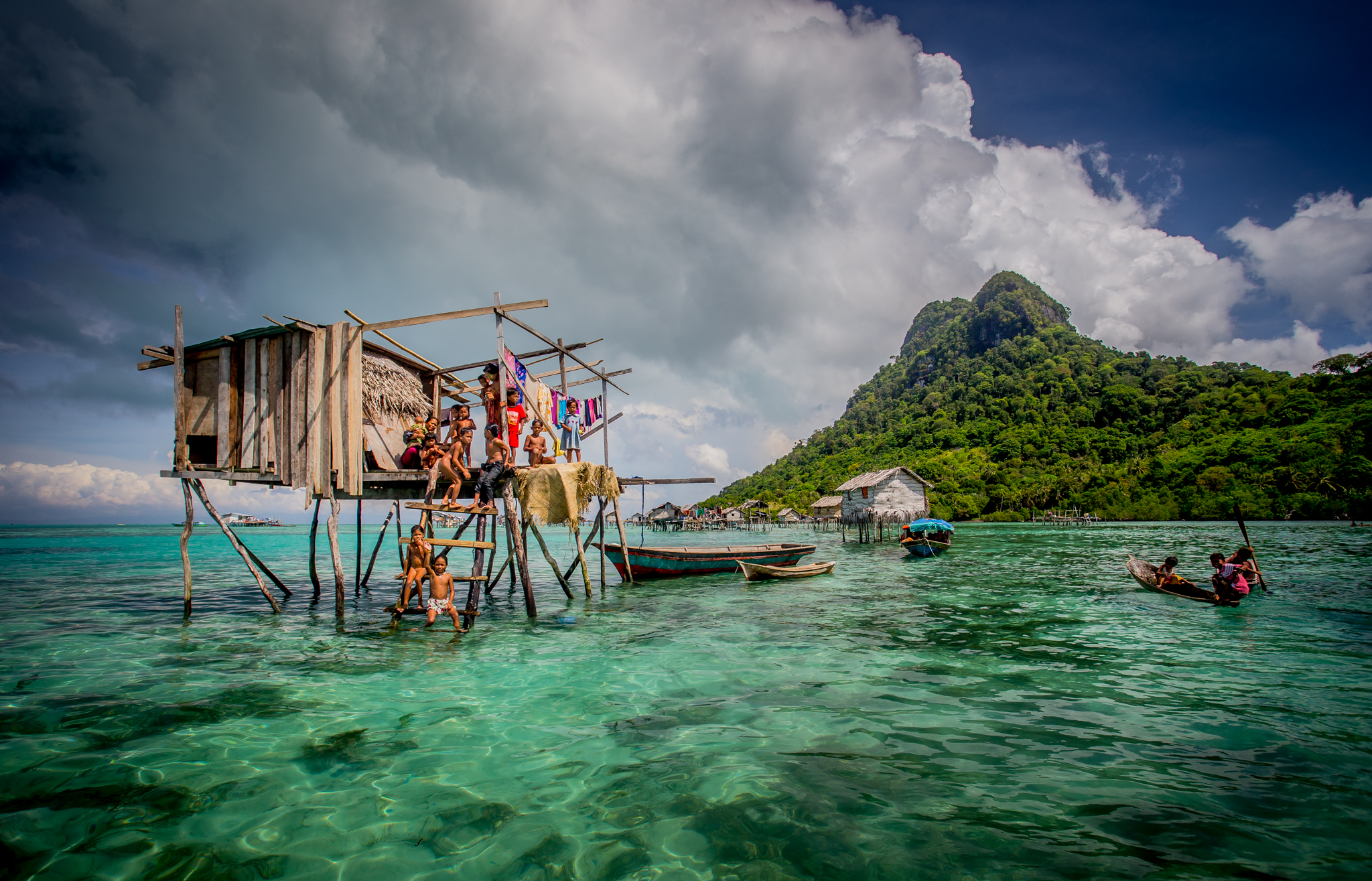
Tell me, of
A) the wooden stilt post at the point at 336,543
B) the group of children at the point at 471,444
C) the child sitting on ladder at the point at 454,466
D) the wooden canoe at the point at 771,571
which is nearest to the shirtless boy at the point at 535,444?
the group of children at the point at 471,444

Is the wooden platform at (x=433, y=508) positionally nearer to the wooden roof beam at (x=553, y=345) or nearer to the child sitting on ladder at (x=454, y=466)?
the child sitting on ladder at (x=454, y=466)

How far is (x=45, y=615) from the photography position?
12.5 meters

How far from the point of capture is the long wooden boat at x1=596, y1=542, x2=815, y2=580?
1906 centimetres

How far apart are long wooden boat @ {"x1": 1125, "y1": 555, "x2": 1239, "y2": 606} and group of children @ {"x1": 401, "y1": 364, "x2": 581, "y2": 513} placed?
626 inches

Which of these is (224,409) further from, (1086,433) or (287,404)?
(1086,433)

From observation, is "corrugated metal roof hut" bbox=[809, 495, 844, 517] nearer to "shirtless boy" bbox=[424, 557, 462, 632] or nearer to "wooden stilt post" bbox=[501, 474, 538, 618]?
"wooden stilt post" bbox=[501, 474, 538, 618]

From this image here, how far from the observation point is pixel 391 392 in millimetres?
12727

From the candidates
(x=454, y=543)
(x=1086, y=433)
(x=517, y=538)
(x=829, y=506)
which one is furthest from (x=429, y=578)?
(x=1086, y=433)

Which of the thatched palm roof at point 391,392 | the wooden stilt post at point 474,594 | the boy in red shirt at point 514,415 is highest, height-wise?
the thatched palm roof at point 391,392

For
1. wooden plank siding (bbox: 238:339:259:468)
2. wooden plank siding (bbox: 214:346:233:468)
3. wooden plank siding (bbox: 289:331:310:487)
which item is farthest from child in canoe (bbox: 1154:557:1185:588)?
wooden plank siding (bbox: 214:346:233:468)

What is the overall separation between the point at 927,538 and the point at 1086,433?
53.6 m

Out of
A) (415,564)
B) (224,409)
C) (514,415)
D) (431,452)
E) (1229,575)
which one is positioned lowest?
(1229,575)

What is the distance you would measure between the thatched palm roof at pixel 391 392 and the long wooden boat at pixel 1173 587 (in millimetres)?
19404

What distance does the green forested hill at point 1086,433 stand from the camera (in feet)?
159
